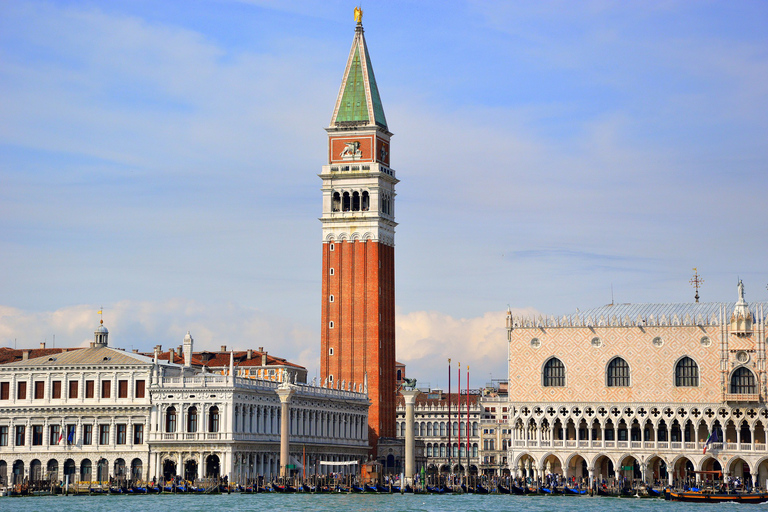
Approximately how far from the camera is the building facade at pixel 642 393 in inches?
3366

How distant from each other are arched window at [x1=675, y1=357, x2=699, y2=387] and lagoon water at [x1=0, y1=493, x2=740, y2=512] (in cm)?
988

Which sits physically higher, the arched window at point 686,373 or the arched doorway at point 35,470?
the arched window at point 686,373

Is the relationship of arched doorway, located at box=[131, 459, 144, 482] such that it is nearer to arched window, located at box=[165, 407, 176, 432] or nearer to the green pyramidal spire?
arched window, located at box=[165, 407, 176, 432]

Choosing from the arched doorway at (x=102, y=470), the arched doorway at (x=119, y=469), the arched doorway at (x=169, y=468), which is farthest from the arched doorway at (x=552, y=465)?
the arched doorway at (x=102, y=470)

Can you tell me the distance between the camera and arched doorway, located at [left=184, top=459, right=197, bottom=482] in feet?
291

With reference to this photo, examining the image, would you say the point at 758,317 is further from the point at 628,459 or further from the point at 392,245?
the point at 392,245

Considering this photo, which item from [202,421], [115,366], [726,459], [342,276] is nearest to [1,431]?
[115,366]

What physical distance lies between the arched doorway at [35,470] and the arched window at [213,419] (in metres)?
12.2

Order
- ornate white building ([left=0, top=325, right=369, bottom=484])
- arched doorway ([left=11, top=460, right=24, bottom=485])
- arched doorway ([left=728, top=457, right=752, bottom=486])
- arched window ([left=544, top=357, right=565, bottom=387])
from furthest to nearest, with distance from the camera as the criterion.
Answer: arched doorway ([left=11, top=460, right=24, bottom=485]) → arched window ([left=544, top=357, right=565, bottom=387]) → ornate white building ([left=0, top=325, right=369, bottom=484]) → arched doorway ([left=728, top=457, right=752, bottom=486])

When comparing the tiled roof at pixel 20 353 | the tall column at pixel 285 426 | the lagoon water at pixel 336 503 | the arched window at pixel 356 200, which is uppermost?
the arched window at pixel 356 200

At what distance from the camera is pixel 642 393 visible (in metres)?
88.1

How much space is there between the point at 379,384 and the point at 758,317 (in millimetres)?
36517

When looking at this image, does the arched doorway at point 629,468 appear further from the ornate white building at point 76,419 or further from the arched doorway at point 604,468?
the ornate white building at point 76,419

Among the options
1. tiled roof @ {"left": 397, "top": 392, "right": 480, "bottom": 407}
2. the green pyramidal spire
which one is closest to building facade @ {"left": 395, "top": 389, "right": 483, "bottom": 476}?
tiled roof @ {"left": 397, "top": 392, "right": 480, "bottom": 407}
